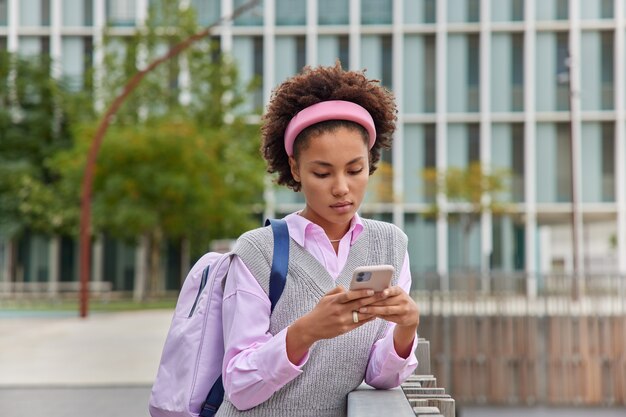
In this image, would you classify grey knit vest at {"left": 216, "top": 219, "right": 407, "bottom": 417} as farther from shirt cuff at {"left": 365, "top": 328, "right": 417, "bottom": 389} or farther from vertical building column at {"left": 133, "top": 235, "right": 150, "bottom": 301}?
vertical building column at {"left": 133, "top": 235, "right": 150, "bottom": 301}

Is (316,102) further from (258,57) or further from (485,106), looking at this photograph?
(258,57)

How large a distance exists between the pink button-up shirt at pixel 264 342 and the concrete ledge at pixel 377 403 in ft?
0.16

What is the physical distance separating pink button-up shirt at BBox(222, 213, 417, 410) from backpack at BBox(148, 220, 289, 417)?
2.4 inches

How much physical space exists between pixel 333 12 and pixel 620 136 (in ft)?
41.4

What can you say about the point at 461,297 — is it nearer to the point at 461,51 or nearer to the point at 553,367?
the point at 553,367

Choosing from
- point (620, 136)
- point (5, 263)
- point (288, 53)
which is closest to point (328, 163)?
point (620, 136)

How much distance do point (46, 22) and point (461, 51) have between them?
1754 centimetres

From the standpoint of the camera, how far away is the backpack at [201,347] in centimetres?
289

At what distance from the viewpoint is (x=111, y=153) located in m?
34.6

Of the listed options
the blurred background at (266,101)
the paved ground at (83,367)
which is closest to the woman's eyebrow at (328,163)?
the paved ground at (83,367)

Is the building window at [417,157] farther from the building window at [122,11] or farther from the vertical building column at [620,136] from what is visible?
the building window at [122,11]

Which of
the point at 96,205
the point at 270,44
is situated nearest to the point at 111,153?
the point at 96,205

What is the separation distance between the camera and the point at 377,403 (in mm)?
2670

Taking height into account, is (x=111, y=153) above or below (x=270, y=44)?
below
